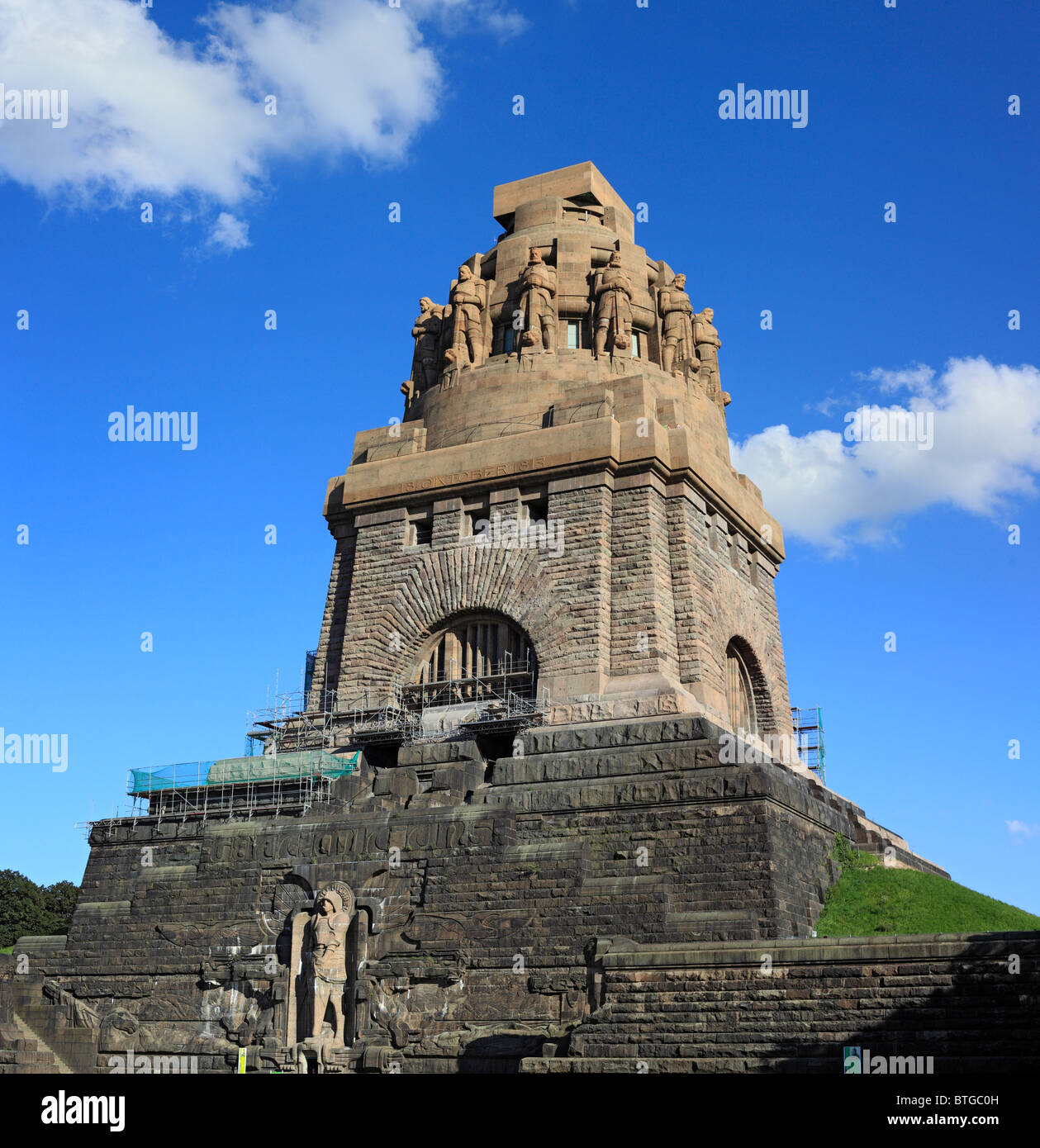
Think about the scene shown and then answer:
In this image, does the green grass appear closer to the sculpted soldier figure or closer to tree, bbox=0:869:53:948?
the sculpted soldier figure

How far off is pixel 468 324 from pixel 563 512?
7.74 meters

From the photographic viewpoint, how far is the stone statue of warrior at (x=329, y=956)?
24.4 metres

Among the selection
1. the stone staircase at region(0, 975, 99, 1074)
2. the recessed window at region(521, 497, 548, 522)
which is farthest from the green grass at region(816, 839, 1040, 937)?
the stone staircase at region(0, 975, 99, 1074)

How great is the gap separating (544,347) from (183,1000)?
1874 cm

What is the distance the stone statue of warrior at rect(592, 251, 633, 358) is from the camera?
34.5 meters

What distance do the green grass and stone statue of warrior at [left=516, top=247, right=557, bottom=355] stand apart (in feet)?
50.7

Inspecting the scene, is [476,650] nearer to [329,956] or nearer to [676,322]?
[329,956]

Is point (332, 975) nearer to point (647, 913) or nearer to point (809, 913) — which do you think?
point (647, 913)

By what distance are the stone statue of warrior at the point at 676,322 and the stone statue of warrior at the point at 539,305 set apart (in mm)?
3377

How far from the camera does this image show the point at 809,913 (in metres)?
24.3

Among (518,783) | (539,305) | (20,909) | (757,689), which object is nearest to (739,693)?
(757,689)

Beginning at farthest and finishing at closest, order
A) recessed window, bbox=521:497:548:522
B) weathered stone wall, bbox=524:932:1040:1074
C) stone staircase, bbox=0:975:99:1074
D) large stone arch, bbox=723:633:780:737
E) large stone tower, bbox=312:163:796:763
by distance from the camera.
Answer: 1. large stone arch, bbox=723:633:780:737
2. recessed window, bbox=521:497:548:522
3. large stone tower, bbox=312:163:796:763
4. stone staircase, bbox=0:975:99:1074
5. weathered stone wall, bbox=524:932:1040:1074

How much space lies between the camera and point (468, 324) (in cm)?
3591
